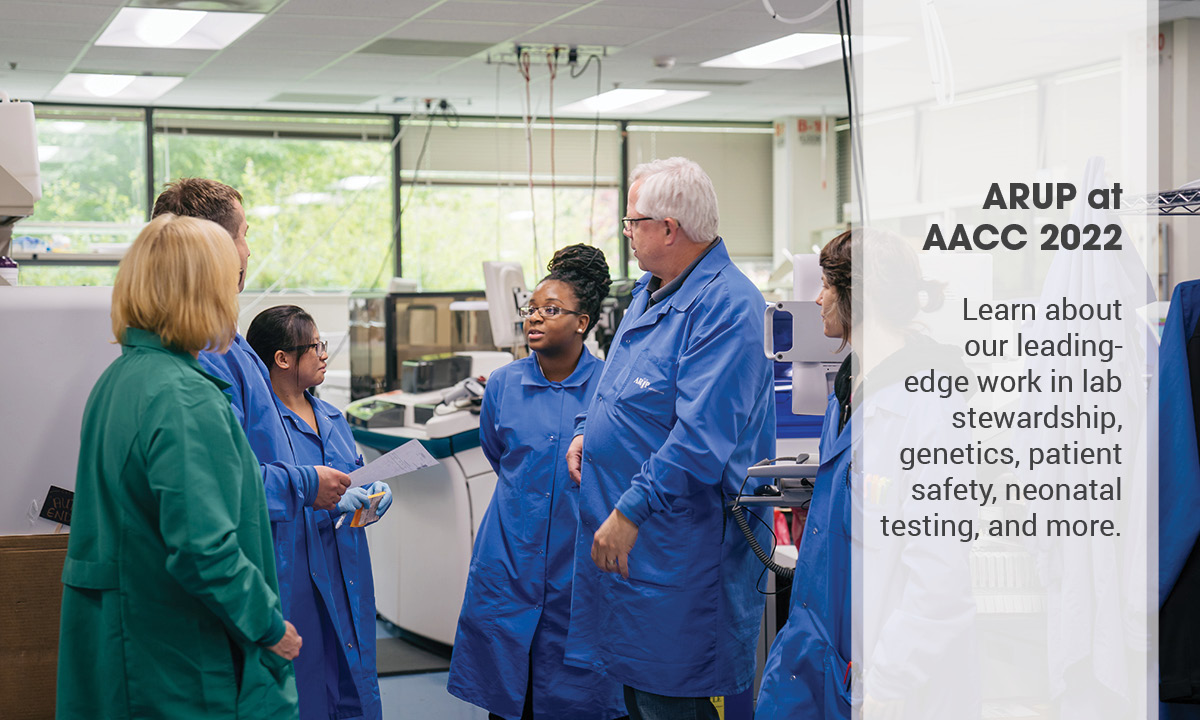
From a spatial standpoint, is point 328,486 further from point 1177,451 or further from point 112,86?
point 112,86

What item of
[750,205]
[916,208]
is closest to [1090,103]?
[916,208]

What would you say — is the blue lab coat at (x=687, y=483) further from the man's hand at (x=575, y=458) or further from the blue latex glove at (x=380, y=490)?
the blue latex glove at (x=380, y=490)

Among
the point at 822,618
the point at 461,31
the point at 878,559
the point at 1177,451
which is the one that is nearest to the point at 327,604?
the point at 822,618

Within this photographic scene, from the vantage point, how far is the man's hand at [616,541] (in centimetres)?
207

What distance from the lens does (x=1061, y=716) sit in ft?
7.35

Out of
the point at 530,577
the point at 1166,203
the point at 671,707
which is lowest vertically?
the point at 671,707

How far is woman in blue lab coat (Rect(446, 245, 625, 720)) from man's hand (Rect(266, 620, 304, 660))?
1038 mm

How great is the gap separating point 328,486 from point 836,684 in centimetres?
99

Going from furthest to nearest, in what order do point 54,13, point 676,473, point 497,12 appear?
point 497,12
point 54,13
point 676,473

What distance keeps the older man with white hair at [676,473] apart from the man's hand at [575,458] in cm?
10

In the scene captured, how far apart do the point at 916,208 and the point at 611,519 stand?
6.67m

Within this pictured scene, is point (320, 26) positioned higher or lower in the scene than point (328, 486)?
higher

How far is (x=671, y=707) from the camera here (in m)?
2.17

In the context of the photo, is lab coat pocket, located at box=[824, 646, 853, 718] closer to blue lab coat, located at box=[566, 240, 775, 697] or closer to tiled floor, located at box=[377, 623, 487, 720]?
blue lab coat, located at box=[566, 240, 775, 697]
